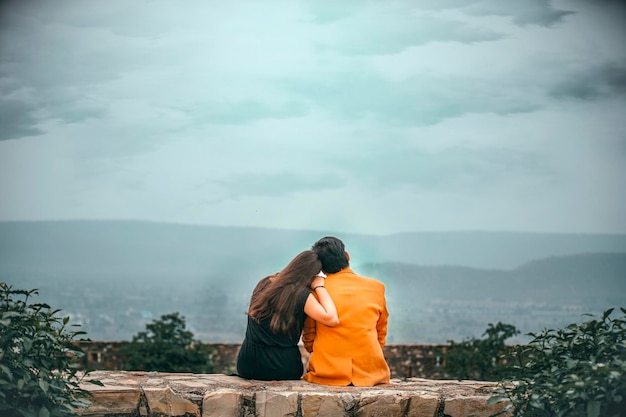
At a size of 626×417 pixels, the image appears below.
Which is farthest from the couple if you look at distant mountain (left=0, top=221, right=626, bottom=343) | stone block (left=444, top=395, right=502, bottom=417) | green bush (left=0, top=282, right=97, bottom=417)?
distant mountain (left=0, top=221, right=626, bottom=343)

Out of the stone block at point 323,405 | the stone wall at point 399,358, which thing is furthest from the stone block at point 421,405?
the stone wall at point 399,358

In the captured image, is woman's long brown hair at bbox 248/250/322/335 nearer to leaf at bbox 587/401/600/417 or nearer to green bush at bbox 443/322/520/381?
leaf at bbox 587/401/600/417

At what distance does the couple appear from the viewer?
4.37 metres

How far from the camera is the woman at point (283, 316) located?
4.37m

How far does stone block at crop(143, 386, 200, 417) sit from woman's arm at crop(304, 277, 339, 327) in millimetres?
840

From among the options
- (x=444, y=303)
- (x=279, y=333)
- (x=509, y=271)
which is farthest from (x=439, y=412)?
(x=509, y=271)

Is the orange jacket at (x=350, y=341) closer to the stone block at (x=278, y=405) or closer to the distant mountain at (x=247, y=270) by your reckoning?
the stone block at (x=278, y=405)

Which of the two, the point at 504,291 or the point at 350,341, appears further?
the point at 504,291

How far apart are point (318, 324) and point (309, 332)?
93 millimetres

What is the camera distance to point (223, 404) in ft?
13.2

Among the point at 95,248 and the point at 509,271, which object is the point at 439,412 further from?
the point at 95,248

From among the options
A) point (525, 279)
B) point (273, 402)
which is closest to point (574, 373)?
point (273, 402)

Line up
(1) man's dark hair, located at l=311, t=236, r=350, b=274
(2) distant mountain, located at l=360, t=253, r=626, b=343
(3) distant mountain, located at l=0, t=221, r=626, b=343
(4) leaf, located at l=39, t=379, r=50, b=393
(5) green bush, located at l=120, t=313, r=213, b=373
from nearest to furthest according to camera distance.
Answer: (4) leaf, located at l=39, t=379, r=50, b=393, (1) man's dark hair, located at l=311, t=236, r=350, b=274, (5) green bush, located at l=120, t=313, r=213, b=373, (2) distant mountain, located at l=360, t=253, r=626, b=343, (3) distant mountain, located at l=0, t=221, r=626, b=343

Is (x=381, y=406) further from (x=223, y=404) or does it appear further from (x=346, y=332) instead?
(x=223, y=404)
